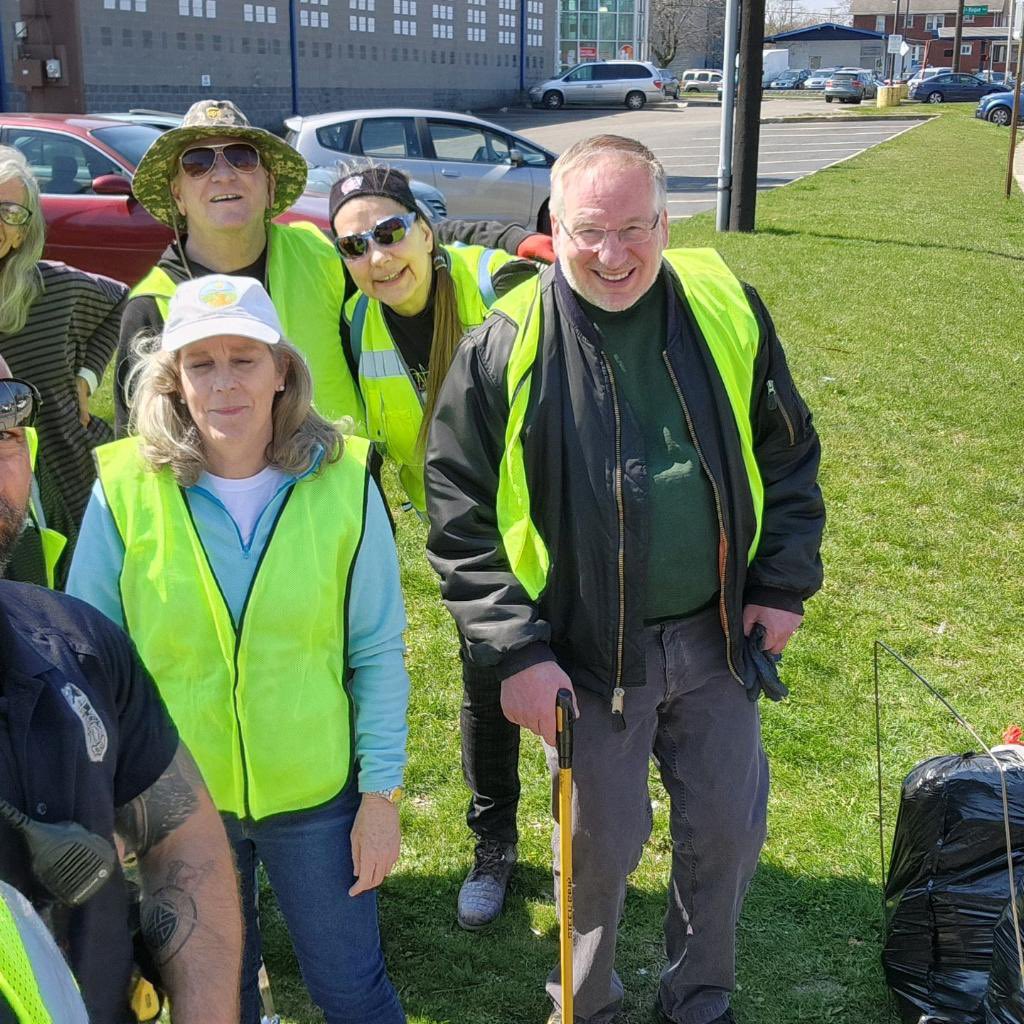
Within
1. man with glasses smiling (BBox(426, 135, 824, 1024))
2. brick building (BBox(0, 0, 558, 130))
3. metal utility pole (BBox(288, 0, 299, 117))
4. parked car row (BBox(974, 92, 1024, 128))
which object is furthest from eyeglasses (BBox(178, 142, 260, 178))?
parked car row (BBox(974, 92, 1024, 128))

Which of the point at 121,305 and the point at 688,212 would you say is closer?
the point at 121,305

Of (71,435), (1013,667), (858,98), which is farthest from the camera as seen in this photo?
(858,98)

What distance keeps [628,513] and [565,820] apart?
68 centimetres

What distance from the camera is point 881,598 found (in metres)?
5.23

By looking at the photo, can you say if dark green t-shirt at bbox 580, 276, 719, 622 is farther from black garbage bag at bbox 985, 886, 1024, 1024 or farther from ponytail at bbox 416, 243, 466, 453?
black garbage bag at bbox 985, 886, 1024, 1024

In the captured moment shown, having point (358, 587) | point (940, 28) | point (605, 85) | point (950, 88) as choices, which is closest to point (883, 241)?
point (358, 587)

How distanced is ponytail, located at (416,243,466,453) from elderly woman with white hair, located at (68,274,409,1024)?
0.74 m

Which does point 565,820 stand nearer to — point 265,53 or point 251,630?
point 251,630

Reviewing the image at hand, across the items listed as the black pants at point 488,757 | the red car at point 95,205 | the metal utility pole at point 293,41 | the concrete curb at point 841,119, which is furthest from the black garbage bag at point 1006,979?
the concrete curb at point 841,119

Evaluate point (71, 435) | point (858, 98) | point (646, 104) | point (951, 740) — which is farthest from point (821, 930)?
point (858, 98)

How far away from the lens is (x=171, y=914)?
168 centimetres

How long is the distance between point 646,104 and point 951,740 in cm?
4342

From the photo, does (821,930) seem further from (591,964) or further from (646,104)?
(646,104)

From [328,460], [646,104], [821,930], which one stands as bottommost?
[821,930]
